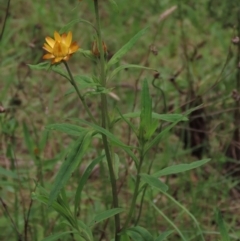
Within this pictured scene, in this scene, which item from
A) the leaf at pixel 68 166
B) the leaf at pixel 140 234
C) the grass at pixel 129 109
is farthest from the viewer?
the grass at pixel 129 109

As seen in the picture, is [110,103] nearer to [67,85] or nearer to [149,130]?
[67,85]

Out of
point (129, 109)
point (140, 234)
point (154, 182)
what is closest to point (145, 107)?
point (154, 182)

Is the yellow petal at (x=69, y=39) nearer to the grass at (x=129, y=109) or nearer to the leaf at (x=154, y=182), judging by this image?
the leaf at (x=154, y=182)

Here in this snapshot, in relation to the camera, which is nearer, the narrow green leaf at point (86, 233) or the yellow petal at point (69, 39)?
the yellow petal at point (69, 39)

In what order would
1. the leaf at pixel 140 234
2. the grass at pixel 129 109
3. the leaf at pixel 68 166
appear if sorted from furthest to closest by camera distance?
1. the grass at pixel 129 109
2. the leaf at pixel 140 234
3. the leaf at pixel 68 166

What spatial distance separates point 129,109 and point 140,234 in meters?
1.27

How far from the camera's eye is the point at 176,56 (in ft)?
9.86

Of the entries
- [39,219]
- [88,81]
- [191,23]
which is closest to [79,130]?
[88,81]

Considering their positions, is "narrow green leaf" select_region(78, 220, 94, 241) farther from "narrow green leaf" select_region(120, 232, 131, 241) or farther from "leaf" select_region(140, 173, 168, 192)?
"leaf" select_region(140, 173, 168, 192)

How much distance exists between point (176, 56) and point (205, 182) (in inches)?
40.6

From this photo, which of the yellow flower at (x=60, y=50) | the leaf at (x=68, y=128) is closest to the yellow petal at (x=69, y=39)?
the yellow flower at (x=60, y=50)

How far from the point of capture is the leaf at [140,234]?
1.27 meters

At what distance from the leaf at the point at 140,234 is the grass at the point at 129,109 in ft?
0.92

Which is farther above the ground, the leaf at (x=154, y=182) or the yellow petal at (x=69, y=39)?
the yellow petal at (x=69, y=39)
